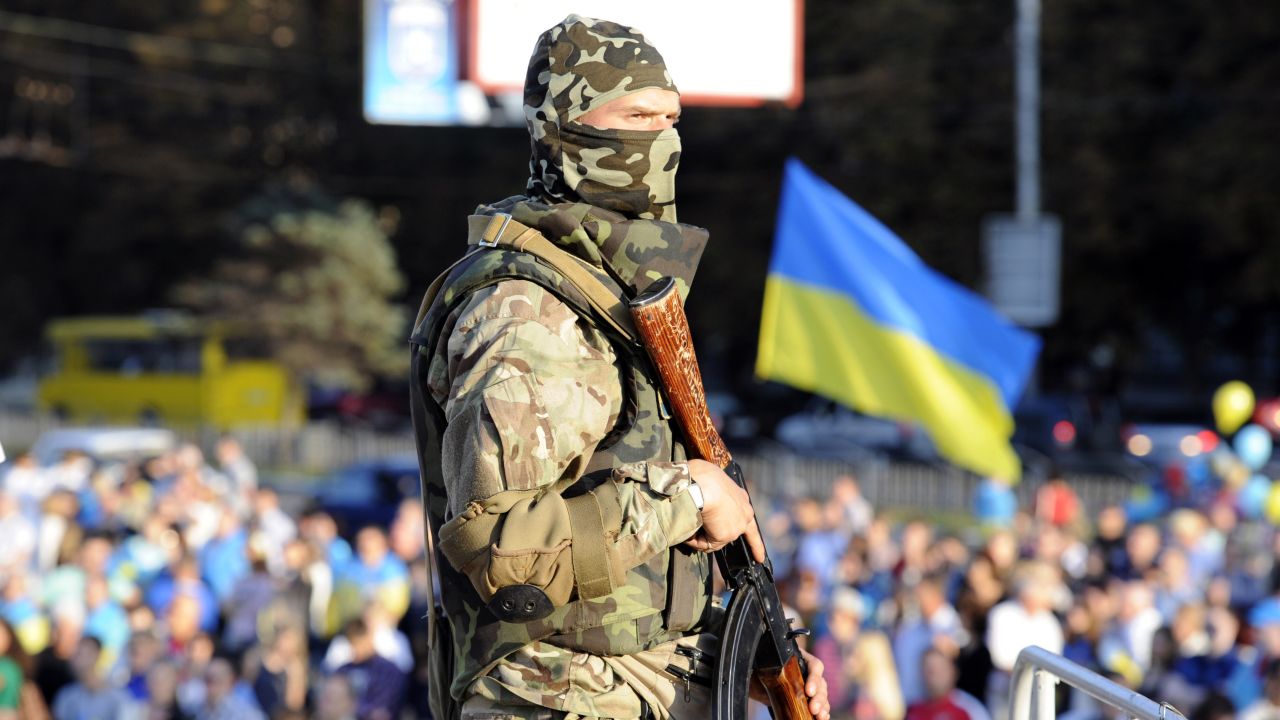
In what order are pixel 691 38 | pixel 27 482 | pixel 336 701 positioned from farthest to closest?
pixel 27 482 < pixel 691 38 < pixel 336 701

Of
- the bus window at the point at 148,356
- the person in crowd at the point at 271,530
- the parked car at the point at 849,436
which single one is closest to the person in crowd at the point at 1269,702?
the person in crowd at the point at 271,530

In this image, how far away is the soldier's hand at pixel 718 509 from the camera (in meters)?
2.62

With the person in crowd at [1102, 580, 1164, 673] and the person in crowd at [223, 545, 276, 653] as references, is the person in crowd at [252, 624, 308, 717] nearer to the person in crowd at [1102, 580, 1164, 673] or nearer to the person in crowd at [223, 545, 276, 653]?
the person in crowd at [223, 545, 276, 653]

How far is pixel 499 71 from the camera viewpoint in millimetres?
15305

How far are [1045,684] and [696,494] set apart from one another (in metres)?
1.16

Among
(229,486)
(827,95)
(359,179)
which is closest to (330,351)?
(359,179)

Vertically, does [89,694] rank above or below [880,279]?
below

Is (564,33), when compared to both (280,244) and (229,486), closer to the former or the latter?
(229,486)

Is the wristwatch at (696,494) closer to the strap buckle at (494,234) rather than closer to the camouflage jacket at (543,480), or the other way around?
the camouflage jacket at (543,480)

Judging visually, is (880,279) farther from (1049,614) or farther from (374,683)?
(374,683)

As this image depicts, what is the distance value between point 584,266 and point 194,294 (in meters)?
31.4

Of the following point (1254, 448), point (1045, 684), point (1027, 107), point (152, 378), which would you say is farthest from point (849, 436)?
point (1045, 684)

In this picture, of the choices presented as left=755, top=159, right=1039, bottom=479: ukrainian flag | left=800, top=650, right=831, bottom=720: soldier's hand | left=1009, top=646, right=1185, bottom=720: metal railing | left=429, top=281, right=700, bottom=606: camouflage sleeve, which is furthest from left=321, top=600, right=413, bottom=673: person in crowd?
left=429, top=281, right=700, bottom=606: camouflage sleeve

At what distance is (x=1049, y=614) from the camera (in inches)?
344
